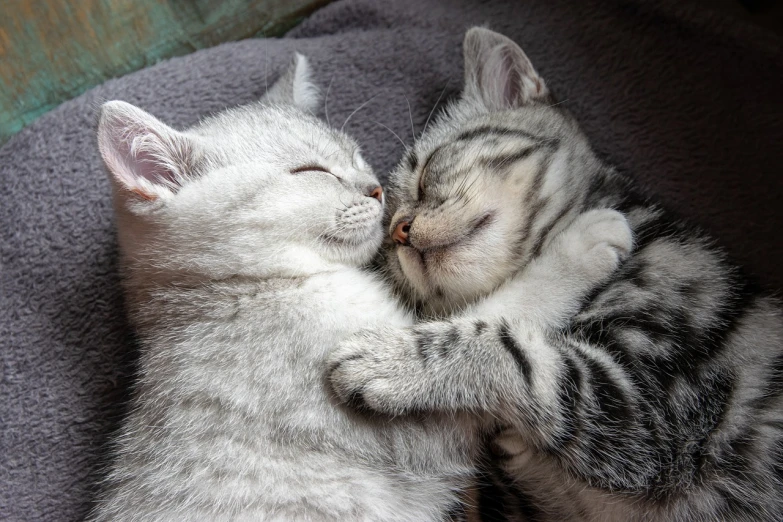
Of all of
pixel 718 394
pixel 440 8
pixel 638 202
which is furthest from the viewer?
pixel 440 8

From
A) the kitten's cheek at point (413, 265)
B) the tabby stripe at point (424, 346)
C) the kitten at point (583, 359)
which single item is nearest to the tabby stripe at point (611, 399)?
the kitten at point (583, 359)

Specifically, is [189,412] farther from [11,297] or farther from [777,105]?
[777,105]

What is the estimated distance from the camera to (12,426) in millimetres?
1728

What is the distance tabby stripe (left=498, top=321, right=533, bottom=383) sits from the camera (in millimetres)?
1348

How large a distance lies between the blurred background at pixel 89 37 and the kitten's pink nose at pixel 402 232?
1.09 m

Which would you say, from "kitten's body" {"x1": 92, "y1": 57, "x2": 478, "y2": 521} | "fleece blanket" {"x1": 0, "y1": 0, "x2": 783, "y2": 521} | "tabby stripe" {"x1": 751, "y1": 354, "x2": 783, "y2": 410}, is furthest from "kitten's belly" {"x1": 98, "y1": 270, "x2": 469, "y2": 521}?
"tabby stripe" {"x1": 751, "y1": 354, "x2": 783, "y2": 410}

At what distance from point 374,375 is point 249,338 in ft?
1.04

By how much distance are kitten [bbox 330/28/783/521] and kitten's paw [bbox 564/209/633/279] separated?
0.05 m

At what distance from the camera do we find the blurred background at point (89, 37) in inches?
71.9

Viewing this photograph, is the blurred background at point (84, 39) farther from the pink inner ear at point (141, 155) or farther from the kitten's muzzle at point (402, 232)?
the kitten's muzzle at point (402, 232)

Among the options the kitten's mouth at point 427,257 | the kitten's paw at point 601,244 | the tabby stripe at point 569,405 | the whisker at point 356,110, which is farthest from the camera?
the whisker at point 356,110

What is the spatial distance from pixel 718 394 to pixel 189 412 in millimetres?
1203

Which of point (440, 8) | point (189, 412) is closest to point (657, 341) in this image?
point (189, 412)

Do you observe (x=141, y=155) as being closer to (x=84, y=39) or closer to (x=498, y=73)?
(x=84, y=39)
